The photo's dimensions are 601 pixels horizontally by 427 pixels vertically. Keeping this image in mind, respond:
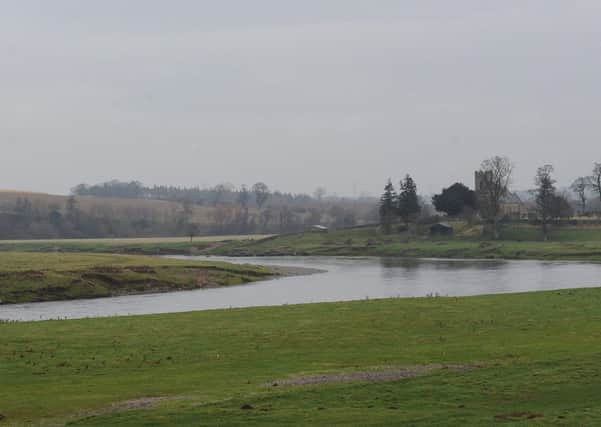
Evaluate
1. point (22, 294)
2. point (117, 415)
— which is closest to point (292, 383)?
point (117, 415)

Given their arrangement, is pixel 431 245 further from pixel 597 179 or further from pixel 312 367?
pixel 312 367

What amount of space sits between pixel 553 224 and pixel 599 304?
357ft

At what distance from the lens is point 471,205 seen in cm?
15662

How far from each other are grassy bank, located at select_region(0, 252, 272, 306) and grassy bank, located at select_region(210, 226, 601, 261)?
141 feet

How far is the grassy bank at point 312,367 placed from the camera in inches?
752

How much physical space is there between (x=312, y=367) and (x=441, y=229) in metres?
126

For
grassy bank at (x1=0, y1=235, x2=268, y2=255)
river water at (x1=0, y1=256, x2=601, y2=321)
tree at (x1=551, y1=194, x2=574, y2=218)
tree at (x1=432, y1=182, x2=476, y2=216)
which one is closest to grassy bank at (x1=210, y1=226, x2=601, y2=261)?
tree at (x1=551, y1=194, x2=574, y2=218)

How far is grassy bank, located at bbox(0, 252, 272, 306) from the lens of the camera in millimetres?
68000

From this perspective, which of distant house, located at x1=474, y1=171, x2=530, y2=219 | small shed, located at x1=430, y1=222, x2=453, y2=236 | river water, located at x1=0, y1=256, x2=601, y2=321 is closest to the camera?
river water, located at x1=0, y1=256, x2=601, y2=321

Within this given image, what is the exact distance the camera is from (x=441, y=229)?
150 metres

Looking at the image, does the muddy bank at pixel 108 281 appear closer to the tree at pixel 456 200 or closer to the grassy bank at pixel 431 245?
the grassy bank at pixel 431 245

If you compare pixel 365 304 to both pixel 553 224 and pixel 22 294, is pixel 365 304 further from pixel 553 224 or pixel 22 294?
pixel 553 224

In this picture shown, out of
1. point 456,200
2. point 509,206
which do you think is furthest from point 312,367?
point 509,206

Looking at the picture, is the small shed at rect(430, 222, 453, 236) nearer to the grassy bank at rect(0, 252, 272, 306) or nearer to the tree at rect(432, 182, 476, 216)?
the tree at rect(432, 182, 476, 216)
